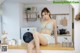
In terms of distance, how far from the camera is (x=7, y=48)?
119 inches

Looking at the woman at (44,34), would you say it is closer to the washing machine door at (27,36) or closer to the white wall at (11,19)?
the washing machine door at (27,36)

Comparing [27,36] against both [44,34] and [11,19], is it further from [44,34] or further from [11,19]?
[44,34]

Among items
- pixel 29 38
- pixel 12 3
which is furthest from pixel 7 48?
pixel 12 3

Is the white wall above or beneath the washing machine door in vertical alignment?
above

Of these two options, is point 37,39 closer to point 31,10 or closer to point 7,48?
point 7,48

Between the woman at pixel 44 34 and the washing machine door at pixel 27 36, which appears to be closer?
the woman at pixel 44 34

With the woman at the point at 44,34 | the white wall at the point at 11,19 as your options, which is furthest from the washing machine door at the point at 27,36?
the woman at the point at 44,34

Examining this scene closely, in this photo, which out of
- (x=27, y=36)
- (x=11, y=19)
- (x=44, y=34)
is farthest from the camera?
(x=11, y=19)

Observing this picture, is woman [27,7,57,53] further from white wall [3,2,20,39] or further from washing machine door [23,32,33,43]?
white wall [3,2,20,39]

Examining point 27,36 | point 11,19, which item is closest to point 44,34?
point 27,36

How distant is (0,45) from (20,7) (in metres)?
2.61

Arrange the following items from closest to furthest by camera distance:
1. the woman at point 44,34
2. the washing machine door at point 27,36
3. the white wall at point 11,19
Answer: the woman at point 44,34 → the washing machine door at point 27,36 → the white wall at point 11,19

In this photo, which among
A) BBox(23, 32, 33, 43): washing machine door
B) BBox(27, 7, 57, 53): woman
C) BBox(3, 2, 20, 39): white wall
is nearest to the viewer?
BBox(27, 7, 57, 53): woman

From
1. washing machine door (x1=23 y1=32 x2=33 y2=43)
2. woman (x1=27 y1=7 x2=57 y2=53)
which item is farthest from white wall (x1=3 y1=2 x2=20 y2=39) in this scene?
woman (x1=27 y1=7 x2=57 y2=53)
